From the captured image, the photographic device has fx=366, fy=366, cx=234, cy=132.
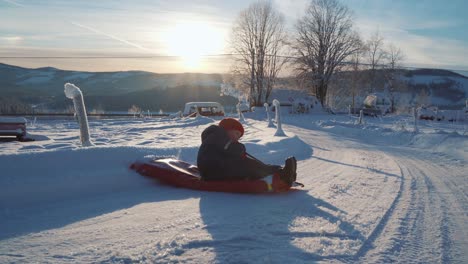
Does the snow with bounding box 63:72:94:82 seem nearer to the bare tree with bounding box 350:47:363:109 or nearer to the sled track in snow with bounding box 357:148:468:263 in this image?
the bare tree with bounding box 350:47:363:109

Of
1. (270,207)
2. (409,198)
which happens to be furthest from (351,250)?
(409,198)

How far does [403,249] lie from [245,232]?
1309mm

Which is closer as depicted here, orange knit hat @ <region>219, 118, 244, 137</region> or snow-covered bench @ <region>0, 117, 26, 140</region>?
orange knit hat @ <region>219, 118, 244, 137</region>

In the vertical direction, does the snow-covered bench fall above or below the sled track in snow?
above

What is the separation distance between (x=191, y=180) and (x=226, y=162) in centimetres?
59

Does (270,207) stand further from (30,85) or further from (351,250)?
(30,85)

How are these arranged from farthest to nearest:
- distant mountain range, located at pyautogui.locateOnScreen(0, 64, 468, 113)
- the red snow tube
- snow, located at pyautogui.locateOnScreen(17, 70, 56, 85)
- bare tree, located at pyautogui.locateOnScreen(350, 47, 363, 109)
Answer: snow, located at pyautogui.locateOnScreen(17, 70, 56, 85) < distant mountain range, located at pyautogui.locateOnScreen(0, 64, 468, 113) < bare tree, located at pyautogui.locateOnScreen(350, 47, 363, 109) < the red snow tube

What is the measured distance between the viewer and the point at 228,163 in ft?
16.0

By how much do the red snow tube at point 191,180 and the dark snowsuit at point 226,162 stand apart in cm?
9

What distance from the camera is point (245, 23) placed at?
4566 cm

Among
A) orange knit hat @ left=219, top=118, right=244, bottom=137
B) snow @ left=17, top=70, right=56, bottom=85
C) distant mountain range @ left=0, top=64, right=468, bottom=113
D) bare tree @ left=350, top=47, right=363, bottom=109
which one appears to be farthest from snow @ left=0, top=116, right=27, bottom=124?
snow @ left=17, top=70, right=56, bottom=85

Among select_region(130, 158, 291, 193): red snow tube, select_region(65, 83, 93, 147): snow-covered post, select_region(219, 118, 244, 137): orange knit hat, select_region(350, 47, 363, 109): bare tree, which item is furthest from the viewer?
select_region(350, 47, 363, 109): bare tree

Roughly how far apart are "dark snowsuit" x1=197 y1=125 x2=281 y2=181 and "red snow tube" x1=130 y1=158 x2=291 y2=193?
0.09 metres

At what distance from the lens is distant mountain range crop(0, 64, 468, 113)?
7275cm
